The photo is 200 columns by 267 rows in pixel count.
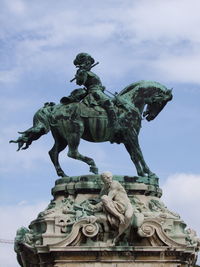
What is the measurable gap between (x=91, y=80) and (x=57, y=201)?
4.43 m

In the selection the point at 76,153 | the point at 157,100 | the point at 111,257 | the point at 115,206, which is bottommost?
the point at 111,257

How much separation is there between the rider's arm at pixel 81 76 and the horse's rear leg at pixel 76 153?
1992mm

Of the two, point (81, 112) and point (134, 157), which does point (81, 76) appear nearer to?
point (81, 112)

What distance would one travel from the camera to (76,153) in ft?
83.0

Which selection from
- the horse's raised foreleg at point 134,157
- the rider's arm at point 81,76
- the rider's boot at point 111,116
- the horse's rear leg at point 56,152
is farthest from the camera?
the rider's arm at point 81,76

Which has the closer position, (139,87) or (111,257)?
(111,257)

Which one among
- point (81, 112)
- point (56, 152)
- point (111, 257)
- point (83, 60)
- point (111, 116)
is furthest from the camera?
point (83, 60)

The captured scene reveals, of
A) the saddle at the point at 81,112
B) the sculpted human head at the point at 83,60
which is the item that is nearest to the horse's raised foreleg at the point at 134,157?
the saddle at the point at 81,112

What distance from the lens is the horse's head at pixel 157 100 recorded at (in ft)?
86.1

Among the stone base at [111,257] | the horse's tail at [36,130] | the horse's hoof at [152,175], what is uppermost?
the horse's tail at [36,130]

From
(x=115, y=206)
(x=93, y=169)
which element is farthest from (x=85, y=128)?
(x=115, y=206)

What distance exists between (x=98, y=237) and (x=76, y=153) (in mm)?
3413

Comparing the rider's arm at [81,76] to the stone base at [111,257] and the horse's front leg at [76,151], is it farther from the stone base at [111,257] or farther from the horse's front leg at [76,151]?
the stone base at [111,257]

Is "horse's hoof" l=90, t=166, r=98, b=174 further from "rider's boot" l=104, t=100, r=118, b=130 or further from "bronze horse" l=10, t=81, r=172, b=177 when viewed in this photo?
"rider's boot" l=104, t=100, r=118, b=130
